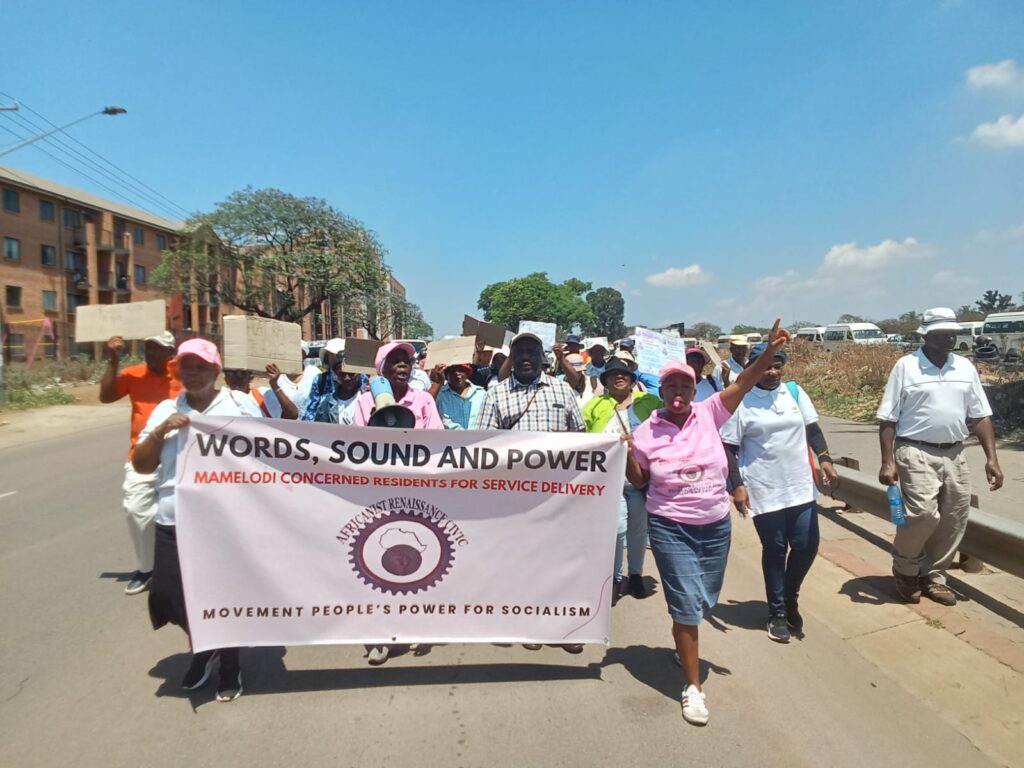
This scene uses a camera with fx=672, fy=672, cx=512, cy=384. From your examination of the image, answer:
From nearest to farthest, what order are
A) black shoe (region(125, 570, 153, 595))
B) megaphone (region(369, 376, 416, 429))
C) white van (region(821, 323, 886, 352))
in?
1. megaphone (region(369, 376, 416, 429))
2. black shoe (region(125, 570, 153, 595))
3. white van (region(821, 323, 886, 352))

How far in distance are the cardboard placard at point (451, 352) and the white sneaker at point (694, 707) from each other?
3.21 m

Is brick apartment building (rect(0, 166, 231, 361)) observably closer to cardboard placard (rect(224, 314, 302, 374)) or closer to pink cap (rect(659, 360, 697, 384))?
cardboard placard (rect(224, 314, 302, 374))

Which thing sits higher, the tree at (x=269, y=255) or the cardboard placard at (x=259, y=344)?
the tree at (x=269, y=255)

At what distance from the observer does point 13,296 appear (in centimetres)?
4278

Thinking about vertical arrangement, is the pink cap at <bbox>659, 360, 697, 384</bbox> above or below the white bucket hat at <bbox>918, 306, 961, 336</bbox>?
below

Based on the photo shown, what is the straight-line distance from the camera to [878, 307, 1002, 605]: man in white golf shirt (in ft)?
14.6

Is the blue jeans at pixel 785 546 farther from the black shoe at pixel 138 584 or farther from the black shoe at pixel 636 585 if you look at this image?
the black shoe at pixel 138 584

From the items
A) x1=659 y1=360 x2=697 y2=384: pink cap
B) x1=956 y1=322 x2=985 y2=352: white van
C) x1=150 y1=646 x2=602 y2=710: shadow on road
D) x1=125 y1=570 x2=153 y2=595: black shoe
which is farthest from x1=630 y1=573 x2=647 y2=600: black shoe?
x1=956 y1=322 x2=985 y2=352: white van

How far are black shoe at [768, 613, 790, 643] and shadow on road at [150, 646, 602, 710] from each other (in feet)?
3.83

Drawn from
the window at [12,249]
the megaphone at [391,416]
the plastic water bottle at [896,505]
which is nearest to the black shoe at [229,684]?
the megaphone at [391,416]

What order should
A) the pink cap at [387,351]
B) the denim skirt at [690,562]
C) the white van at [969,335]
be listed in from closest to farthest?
1. the denim skirt at [690,562]
2. the pink cap at [387,351]
3. the white van at [969,335]

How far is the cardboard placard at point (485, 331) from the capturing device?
22.3 feet

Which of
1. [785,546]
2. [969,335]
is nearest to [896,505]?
[785,546]

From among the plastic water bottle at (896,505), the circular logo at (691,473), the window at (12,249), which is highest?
the window at (12,249)
